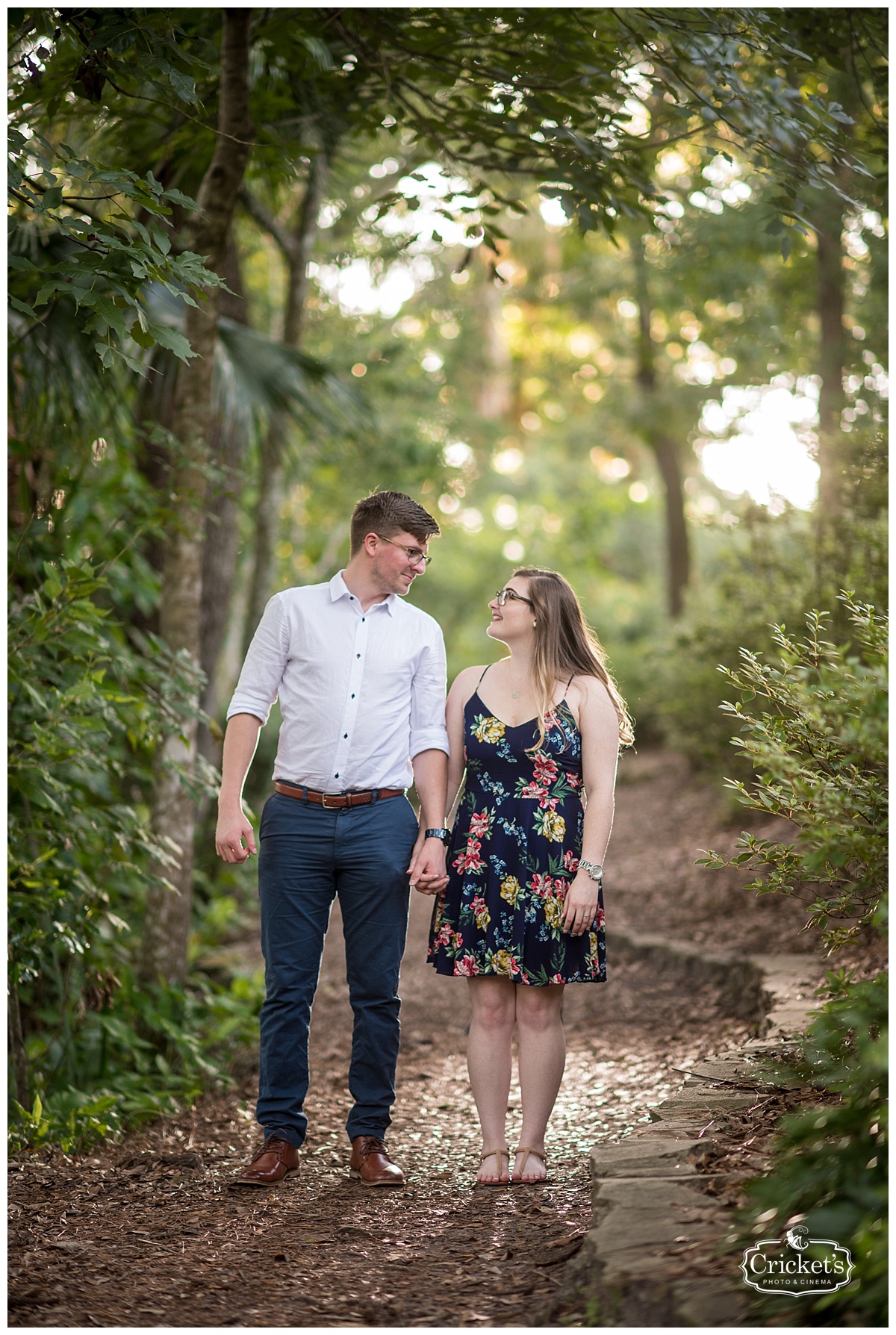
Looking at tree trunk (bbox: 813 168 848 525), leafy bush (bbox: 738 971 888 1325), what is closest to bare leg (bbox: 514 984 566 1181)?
leafy bush (bbox: 738 971 888 1325)

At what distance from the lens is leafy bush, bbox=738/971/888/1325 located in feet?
6.59

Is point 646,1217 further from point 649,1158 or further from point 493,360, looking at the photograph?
point 493,360

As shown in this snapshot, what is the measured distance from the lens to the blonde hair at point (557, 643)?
363 cm

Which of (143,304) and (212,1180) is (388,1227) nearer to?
(212,1180)

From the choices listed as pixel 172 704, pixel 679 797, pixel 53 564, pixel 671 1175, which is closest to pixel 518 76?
pixel 53 564

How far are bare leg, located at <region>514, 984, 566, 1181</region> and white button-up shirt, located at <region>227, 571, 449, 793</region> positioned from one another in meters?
0.81

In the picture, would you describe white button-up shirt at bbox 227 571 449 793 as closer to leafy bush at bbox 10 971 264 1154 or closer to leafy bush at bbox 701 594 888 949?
leafy bush at bbox 701 594 888 949

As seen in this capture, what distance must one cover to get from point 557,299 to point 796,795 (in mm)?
13535

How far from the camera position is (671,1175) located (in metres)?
2.70

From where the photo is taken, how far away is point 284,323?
9.27 m

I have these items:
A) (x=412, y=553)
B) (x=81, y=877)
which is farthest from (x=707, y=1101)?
(x=81, y=877)

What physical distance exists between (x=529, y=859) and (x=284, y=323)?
682 cm

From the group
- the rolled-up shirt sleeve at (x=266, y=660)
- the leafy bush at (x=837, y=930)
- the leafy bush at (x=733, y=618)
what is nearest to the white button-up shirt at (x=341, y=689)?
the rolled-up shirt sleeve at (x=266, y=660)

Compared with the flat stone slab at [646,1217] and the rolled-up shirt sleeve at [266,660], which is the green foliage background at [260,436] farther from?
the rolled-up shirt sleeve at [266,660]
